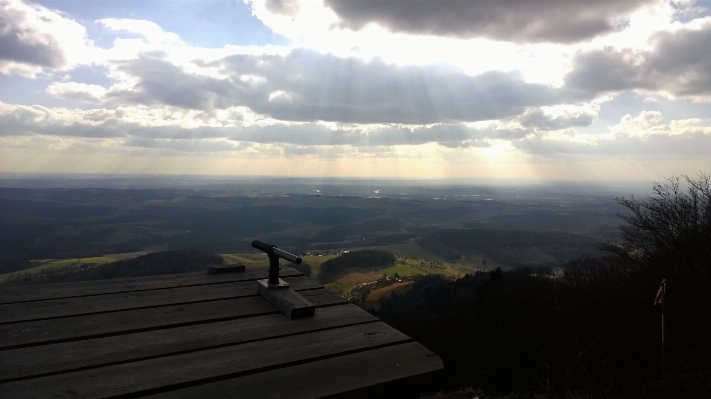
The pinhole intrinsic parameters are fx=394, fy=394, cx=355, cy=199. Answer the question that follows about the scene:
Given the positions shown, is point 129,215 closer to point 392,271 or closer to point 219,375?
point 392,271

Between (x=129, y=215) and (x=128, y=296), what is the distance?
A: 110 metres

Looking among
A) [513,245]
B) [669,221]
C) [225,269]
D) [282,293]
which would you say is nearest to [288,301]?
[282,293]

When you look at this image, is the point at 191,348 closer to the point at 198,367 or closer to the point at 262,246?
the point at 198,367

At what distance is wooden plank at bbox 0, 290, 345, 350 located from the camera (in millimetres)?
2033

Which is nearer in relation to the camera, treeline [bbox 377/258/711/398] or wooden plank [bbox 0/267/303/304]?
wooden plank [bbox 0/267/303/304]

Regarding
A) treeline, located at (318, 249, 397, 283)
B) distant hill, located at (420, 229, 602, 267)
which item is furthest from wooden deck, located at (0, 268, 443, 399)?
distant hill, located at (420, 229, 602, 267)

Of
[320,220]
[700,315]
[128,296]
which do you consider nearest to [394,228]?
[320,220]

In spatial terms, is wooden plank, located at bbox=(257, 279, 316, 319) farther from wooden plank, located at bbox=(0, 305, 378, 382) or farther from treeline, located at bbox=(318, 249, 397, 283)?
treeline, located at bbox=(318, 249, 397, 283)

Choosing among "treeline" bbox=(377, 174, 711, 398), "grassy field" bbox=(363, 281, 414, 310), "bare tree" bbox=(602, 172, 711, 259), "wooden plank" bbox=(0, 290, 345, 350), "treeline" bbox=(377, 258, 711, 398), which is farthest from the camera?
"grassy field" bbox=(363, 281, 414, 310)

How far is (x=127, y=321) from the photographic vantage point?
2275 mm

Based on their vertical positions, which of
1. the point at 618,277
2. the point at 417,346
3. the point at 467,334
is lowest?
the point at 467,334

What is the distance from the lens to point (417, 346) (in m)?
2.10

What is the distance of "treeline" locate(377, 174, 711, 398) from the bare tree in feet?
0.12

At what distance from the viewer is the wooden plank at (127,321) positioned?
2.03 metres
